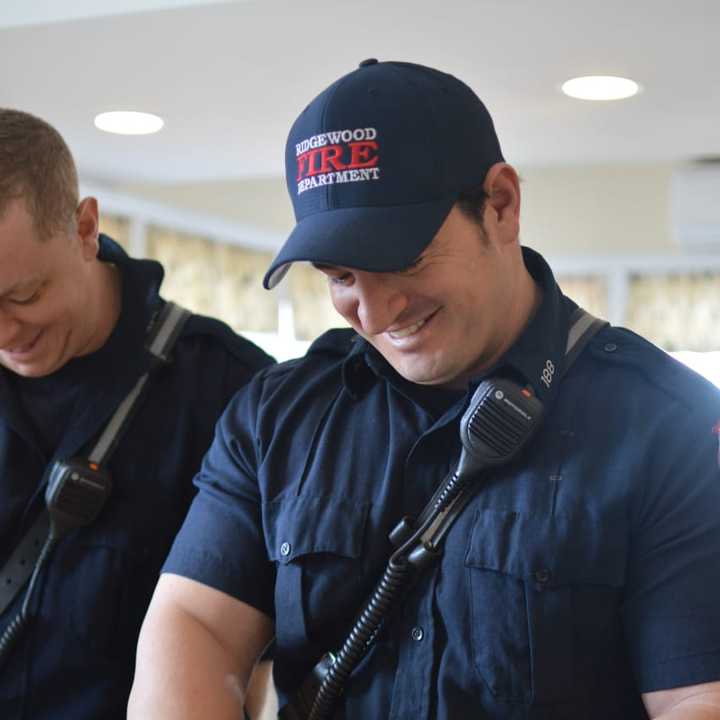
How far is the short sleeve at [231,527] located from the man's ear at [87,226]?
40 cm

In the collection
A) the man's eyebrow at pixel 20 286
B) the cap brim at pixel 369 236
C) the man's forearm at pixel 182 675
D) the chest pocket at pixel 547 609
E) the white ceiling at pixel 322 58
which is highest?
the white ceiling at pixel 322 58

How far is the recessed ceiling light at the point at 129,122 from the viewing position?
3539 mm

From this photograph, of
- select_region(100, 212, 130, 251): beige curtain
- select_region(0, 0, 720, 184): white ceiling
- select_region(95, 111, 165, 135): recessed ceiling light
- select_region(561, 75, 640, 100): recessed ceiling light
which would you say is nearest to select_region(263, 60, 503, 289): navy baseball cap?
select_region(0, 0, 720, 184): white ceiling

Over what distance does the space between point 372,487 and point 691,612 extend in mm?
380

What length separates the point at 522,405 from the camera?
4.10 ft

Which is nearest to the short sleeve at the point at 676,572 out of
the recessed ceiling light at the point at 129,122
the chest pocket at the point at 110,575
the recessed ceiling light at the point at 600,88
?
the chest pocket at the point at 110,575

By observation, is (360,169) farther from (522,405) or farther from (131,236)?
(131,236)

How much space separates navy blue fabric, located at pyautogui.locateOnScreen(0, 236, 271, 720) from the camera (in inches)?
64.7

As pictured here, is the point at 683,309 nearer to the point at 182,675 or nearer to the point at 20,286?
the point at 20,286

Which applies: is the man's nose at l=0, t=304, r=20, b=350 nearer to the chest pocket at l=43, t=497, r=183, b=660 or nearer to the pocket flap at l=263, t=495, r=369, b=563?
the chest pocket at l=43, t=497, r=183, b=660

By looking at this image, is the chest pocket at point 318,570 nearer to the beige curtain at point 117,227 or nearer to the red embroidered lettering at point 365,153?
the red embroidered lettering at point 365,153

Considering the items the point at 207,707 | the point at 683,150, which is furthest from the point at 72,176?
the point at 683,150

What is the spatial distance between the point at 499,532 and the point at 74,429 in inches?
29.5

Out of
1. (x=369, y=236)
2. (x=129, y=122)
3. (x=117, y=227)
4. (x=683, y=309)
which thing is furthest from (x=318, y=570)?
(x=683, y=309)
